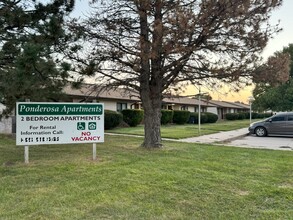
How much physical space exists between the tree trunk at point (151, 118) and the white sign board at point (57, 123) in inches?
106

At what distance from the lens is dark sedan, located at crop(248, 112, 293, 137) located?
784 inches

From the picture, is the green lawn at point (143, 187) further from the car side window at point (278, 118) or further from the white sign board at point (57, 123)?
the car side window at point (278, 118)

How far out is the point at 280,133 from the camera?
2025 cm

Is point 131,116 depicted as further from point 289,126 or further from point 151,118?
point 151,118

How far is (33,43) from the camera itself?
734 centimetres

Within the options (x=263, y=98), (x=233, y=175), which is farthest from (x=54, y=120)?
(x=263, y=98)

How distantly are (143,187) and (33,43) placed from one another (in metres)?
4.06

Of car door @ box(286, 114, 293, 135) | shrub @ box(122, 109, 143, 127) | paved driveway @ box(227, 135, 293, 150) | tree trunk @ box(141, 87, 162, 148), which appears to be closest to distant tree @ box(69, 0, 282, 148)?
tree trunk @ box(141, 87, 162, 148)

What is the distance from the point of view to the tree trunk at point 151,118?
11.7 meters

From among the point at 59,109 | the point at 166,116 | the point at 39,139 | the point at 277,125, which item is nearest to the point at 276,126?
the point at 277,125

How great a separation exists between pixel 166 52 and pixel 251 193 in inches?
201

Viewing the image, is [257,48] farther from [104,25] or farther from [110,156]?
[110,156]

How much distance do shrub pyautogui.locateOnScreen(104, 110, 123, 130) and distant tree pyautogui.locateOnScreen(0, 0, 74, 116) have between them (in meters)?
11.6

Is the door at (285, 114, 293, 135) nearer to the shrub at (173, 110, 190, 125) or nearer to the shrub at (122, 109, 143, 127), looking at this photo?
the shrub at (122, 109, 143, 127)
